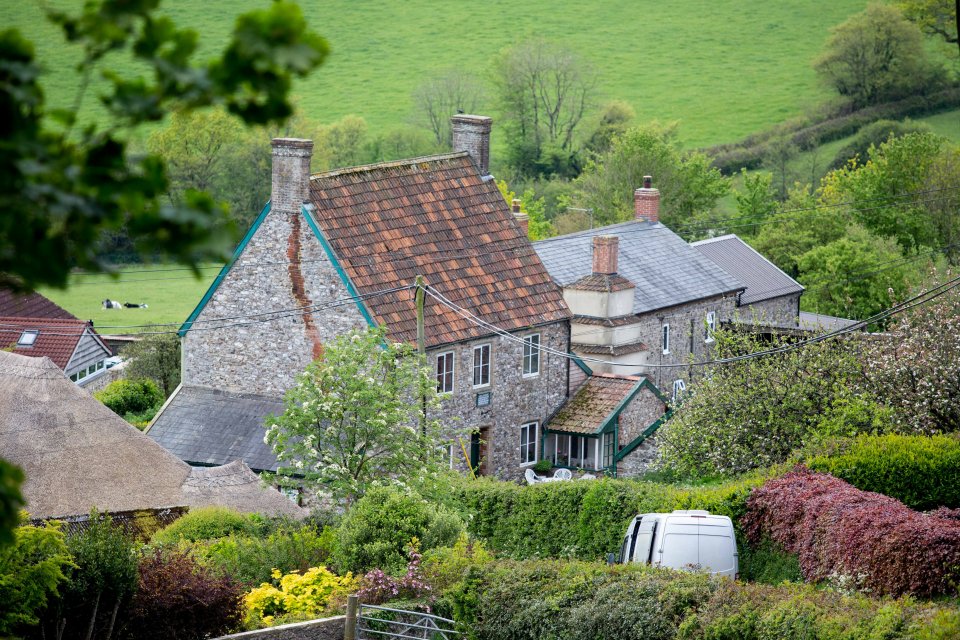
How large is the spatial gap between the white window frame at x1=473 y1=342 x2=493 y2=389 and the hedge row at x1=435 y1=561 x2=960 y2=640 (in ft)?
59.1

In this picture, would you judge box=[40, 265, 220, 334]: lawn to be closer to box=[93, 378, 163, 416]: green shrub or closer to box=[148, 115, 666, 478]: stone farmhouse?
box=[93, 378, 163, 416]: green shrub

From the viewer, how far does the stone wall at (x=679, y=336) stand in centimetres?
4619

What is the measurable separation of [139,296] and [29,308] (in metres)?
20.2

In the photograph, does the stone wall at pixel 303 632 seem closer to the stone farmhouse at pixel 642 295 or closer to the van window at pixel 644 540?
the van window at pixel 644 540

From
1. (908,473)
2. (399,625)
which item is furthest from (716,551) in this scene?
(908,473)

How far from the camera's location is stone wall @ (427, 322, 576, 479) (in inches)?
1442

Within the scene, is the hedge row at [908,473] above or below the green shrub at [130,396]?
above

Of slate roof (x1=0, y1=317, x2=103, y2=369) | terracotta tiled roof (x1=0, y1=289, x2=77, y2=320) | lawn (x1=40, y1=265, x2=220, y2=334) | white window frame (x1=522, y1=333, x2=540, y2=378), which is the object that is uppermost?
white window frame (x1=522, y1=333, x2=540, y2=378)

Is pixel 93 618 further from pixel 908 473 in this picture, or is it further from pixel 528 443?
pixel 528 443

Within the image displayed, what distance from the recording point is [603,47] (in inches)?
4564

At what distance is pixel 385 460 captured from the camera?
26016 mm

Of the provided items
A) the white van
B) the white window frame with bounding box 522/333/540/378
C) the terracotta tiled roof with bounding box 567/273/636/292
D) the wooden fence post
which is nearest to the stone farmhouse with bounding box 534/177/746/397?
the terracotta tiled roof with bounding box 567/273/636/292

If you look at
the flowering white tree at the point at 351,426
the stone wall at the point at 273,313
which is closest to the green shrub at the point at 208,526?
the flowering white tree at the point at 351,426

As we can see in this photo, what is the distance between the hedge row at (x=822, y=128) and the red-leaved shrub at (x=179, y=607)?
83094 mm
